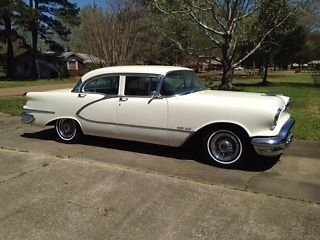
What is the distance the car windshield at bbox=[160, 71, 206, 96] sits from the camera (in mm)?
6359

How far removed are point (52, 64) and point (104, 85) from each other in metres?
47.8

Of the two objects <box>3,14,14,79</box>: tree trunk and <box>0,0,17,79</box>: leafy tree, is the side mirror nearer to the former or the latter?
<box>0,0,17,79</box>: leafy tree

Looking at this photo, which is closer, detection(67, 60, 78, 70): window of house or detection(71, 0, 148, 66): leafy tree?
detection(71, 0, 148, 66): leafy tree

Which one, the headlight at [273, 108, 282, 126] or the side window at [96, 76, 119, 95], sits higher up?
the side window at [96, 76, 119, 95]

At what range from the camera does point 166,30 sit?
19562mm

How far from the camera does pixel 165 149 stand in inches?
272

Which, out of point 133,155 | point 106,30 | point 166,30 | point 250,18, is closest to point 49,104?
point 133,155

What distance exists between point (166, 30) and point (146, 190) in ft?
51.0

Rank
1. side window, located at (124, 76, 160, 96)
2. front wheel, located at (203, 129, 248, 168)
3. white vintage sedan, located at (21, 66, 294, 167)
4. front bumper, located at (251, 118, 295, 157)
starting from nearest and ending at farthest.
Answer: front bumper, located at (251, 118, 295, 157), white vintage sedan, located at (21, 66, 294, 167), front wheel, located at (203, 129, 248, 168), side window, located at (124, 76, 160, 96)

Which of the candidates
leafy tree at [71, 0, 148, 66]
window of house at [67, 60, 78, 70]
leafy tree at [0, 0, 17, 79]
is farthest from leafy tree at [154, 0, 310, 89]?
window of house at [67, 60, 78, 70]

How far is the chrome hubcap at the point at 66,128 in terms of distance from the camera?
7395 mm

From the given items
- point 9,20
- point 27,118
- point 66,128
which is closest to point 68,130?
point 66,128

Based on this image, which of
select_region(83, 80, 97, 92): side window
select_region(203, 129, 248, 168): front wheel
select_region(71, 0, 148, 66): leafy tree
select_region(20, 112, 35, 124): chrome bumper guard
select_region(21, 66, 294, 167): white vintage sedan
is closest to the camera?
select_region(21, 66, 294, 167): white vintage sedan

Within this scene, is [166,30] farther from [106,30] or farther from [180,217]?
[180,217]
